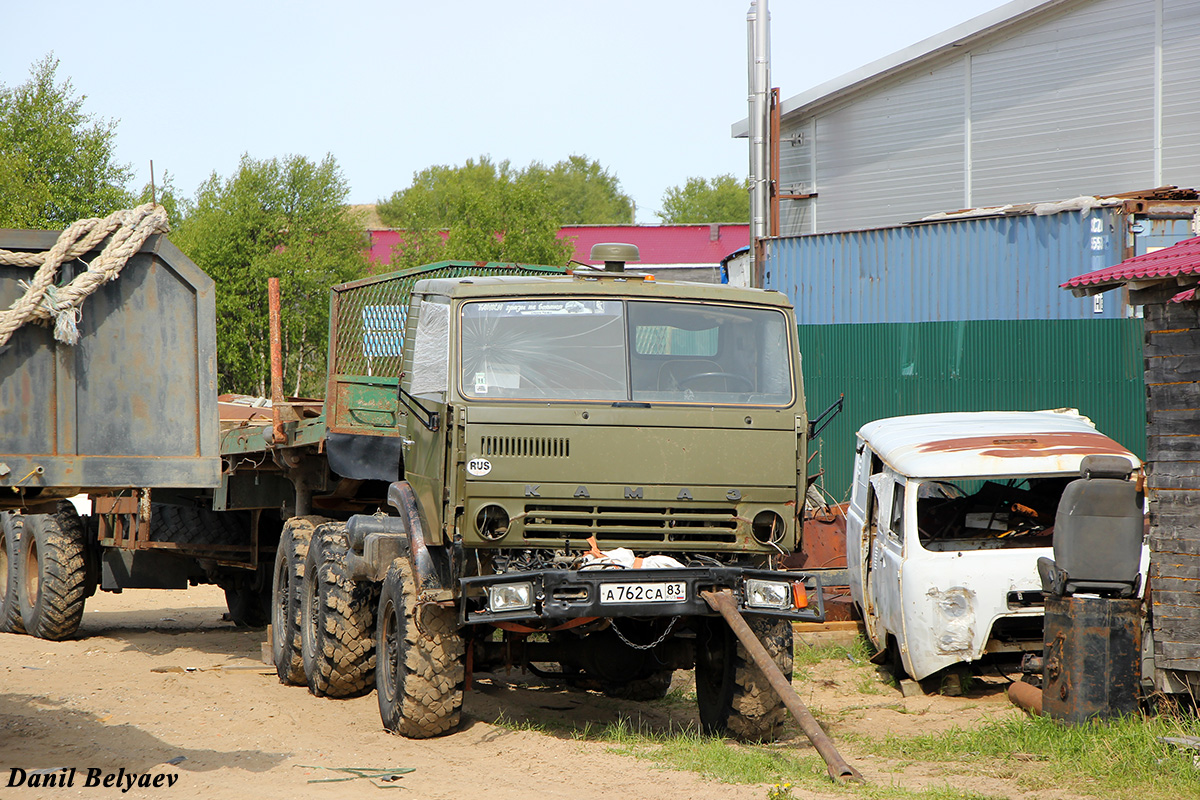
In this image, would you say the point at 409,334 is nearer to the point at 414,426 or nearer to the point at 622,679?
the point at 414,426

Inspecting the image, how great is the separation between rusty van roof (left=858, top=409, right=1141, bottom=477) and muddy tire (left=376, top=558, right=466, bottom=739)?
364 centimetres

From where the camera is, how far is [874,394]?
1561 cm

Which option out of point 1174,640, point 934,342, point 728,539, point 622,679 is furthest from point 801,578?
point 934,342

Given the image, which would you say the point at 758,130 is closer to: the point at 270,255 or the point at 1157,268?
the point at 1157,268

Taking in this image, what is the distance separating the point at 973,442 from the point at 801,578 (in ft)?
9.40

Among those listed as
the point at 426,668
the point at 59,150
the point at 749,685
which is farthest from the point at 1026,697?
the point at 59,150

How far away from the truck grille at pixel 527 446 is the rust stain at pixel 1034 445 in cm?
347

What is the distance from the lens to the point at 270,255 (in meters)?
32.3

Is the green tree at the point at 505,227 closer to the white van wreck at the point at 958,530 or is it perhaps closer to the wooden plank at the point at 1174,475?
the white van wreck at the point at 958,530

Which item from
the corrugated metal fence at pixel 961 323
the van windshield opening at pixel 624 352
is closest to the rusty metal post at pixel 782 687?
the van windshield opening at pixel 624 352

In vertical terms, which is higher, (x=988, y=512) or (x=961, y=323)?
(x=961, y=323)

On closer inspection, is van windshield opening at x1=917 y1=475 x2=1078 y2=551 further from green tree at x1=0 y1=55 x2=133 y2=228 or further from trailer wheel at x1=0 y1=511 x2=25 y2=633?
green tree at x1=0 y1=55 x2=133 y2=228

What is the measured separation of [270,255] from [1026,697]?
90.6 ft

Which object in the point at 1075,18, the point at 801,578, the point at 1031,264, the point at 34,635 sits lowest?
the point at 34,635
